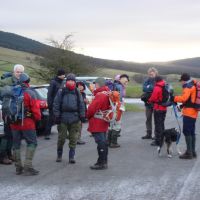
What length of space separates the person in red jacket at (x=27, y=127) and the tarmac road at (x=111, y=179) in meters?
0.23

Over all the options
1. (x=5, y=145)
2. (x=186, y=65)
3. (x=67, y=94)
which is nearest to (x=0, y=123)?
(x=5, y=145)

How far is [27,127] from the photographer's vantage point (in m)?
9.80

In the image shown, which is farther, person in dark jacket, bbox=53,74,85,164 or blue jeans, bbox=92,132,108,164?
person in dark jacket, bbox=53,74,85,164

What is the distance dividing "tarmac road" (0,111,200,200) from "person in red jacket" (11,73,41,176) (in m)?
0.23

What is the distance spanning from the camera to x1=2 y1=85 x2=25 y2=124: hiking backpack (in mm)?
9641

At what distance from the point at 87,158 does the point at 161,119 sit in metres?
2.49

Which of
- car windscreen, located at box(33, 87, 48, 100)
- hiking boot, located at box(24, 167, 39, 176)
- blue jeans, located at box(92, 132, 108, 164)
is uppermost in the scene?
Result: car windscreen, located at box(33, 87, 48, 100)

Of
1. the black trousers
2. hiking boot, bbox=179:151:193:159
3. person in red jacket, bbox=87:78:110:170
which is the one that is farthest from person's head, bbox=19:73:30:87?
the black trousers

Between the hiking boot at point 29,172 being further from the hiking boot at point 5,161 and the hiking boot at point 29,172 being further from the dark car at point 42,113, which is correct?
the dark car at point 42,113

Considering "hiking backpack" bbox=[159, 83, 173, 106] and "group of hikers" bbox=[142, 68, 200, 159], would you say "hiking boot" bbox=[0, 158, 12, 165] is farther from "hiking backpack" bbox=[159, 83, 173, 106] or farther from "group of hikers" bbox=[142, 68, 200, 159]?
"hiking backpack" bbox=[159, 83, 173, 106]

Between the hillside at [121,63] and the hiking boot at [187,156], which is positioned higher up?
the hillside at [121,63]

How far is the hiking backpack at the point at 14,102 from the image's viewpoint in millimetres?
9641

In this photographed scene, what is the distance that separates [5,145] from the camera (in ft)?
36.5

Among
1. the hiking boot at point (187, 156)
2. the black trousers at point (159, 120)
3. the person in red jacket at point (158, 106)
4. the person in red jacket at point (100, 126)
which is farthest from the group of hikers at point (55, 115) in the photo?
the black trousers at point (159, 120)
